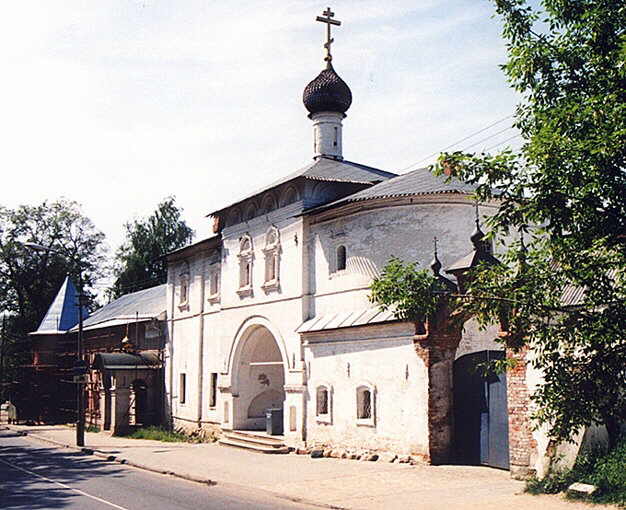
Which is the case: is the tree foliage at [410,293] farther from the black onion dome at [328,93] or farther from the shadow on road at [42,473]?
the black onion dome at [328,93]

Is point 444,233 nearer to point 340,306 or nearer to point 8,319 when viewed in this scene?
point 340,306

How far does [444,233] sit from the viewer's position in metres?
19.6

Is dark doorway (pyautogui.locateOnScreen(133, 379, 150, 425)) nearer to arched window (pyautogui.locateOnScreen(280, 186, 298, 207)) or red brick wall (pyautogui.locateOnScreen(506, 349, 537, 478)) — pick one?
arched window (pyautogui.locateOnScreen(280, 186, 298, 207))

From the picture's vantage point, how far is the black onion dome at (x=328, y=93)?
83.5ft

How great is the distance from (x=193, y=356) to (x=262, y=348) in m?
4.86

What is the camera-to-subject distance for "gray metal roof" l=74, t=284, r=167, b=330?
1420 inches

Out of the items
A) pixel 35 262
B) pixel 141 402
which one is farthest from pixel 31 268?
pixel 141 402

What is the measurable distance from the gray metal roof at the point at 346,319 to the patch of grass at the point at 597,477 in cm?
579

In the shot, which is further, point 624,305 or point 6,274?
point 6,274

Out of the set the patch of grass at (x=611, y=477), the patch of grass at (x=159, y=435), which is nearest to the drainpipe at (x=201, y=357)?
the patch of grass at (x=159, y=435)

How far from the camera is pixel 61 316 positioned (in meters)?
44.7

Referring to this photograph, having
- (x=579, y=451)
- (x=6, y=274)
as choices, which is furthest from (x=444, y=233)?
(x=6, y=274)

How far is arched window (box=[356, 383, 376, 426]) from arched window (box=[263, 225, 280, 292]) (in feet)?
19.4

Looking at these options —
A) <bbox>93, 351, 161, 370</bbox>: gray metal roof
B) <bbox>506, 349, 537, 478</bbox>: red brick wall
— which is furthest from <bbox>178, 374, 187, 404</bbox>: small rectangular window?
<bbox>506, 349, 537, 478</bbox>: red brick wall
